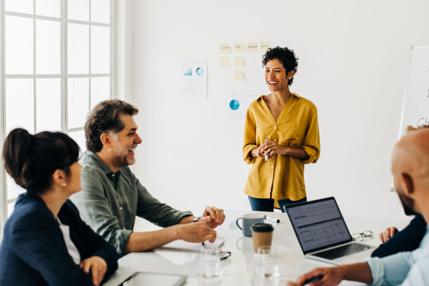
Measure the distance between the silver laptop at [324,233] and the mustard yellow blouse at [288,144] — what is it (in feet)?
3.70

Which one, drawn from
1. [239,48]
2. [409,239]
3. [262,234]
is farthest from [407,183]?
[239,48]

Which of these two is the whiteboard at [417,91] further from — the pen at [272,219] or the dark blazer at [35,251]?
the dark blazer at [35,251]

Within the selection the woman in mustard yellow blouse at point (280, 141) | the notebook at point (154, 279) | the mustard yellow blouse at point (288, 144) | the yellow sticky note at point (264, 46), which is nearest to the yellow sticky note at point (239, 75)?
the yellow sticky note at point (264, 46)

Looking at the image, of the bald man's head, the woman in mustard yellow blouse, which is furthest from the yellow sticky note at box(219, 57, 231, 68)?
the bald man's head

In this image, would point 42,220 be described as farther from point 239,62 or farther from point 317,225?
point 239,62

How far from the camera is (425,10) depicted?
4309 mm

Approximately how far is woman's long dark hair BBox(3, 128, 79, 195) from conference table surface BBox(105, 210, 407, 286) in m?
0.44

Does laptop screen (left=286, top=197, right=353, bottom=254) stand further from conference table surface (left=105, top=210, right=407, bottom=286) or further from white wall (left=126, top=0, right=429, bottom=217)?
white wall (left=126, top=0, right=429, bottom=217)

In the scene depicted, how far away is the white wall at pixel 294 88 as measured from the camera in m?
4.48

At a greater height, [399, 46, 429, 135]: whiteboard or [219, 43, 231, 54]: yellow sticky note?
[219, 43, 231, 54]: yellow sticky note

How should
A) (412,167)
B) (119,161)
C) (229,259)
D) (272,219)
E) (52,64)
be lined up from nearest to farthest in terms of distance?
(412,167) < (229,259) < (119,161) < (272,219) < (52,64)

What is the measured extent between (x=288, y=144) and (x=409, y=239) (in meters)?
1.56

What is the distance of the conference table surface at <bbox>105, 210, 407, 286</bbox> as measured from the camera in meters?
2.15

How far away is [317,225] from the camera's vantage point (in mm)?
2494
